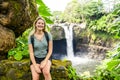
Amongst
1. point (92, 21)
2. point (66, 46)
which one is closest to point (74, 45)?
point (66, 46)

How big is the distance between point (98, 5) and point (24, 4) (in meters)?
19.8

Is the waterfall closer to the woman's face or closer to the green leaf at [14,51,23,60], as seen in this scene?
the green leaf at [14,51,23,60]

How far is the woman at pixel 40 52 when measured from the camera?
4.54 metres

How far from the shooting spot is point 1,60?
5.28 meters

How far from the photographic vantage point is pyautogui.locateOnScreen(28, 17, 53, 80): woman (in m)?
4.54

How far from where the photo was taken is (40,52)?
4594mm

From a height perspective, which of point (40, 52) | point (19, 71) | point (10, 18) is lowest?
point (19, 71)

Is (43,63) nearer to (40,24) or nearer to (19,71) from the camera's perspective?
(40,24)

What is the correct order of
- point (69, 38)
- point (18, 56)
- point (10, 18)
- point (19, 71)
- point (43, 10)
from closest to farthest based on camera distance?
point (10, 18)
point (19, 71)
point (18, 56)
point (43, 10)
point (69, 38)

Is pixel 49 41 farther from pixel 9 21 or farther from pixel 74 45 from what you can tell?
pixel 74 45

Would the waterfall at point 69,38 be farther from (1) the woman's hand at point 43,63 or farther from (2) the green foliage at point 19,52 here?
(1) the woman's hand at point 43,63

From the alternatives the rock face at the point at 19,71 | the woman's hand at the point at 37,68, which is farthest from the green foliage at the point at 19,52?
the woman's hand at the point at 37,68

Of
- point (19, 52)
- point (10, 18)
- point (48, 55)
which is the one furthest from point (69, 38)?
point (48, 55)

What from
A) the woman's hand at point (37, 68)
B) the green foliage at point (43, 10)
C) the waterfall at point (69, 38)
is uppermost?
the green foliage at point (43, 10)
